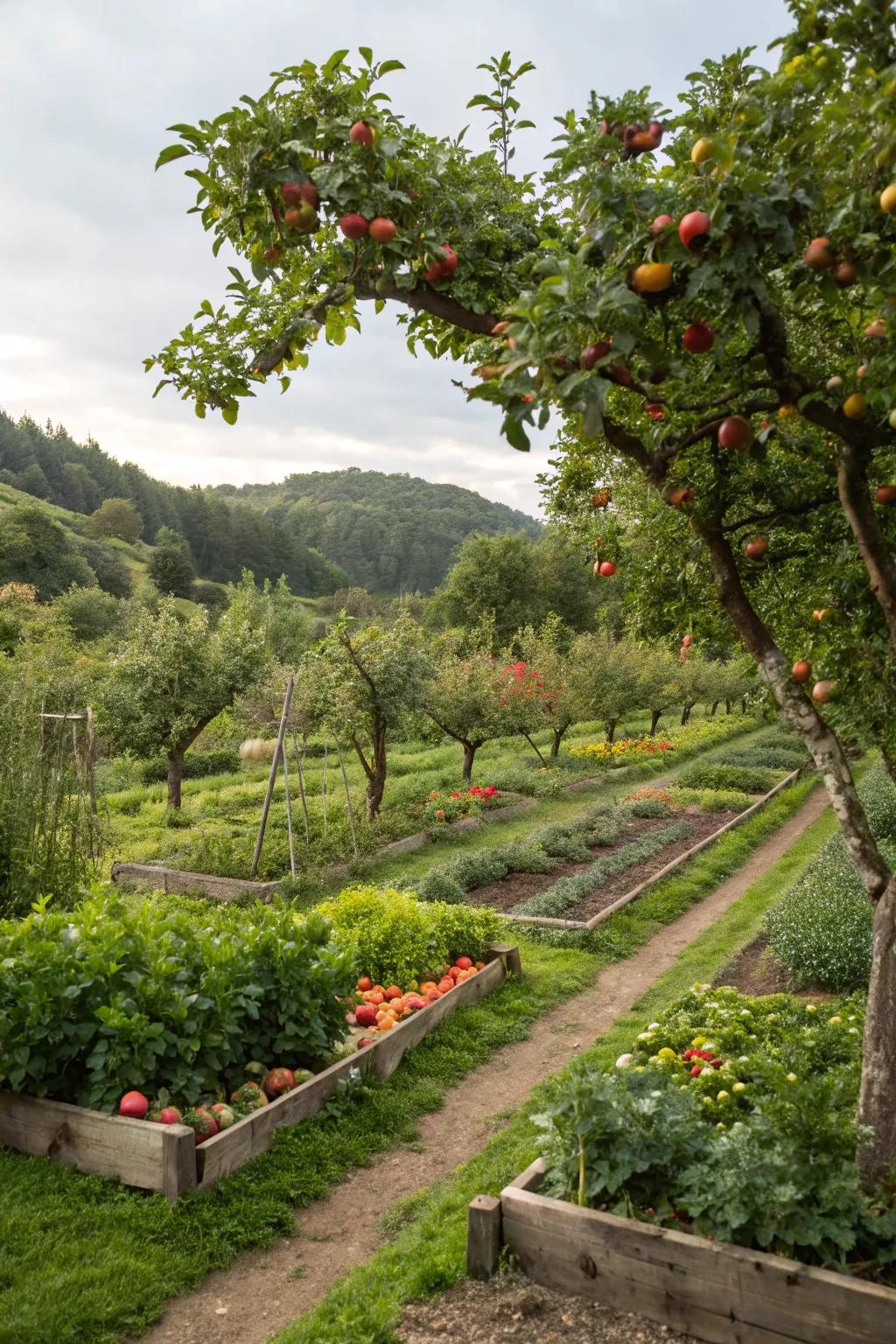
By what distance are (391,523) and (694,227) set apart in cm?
8665

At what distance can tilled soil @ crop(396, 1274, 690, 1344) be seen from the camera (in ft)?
10.9

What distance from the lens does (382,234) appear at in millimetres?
3340

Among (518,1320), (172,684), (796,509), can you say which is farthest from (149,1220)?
(172,684)

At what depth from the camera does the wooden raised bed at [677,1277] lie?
10.2 feet

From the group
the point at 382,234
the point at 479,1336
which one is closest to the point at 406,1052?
the point at 479,1336

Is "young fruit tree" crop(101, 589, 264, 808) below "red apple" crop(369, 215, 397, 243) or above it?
below

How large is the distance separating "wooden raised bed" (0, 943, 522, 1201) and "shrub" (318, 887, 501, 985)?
1.76 meters

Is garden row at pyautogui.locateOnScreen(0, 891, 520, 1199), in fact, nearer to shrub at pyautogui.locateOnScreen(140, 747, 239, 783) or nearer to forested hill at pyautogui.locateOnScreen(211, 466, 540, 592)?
shrub at pyautogui.locateOnScreen(140, 747, 239, 783)

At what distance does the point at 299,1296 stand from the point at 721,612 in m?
4.11

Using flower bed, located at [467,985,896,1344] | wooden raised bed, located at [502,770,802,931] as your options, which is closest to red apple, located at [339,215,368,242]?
flower bed, located at [467,985,896,1344]

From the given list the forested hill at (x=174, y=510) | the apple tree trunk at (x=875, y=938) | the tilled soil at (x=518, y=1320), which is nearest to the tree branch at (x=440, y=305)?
the apple tree trunk at (x=875, y=938)

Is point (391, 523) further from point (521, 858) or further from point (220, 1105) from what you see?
point (220, 1105)

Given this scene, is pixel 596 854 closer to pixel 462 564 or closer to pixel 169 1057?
pixel 169 1057

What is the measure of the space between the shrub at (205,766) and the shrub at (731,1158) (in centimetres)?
1931
